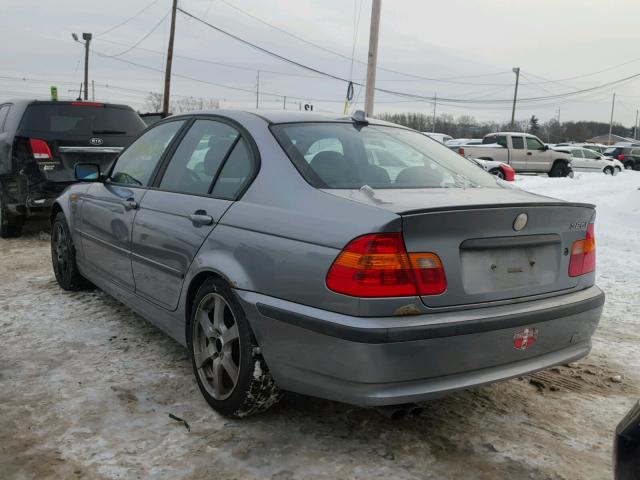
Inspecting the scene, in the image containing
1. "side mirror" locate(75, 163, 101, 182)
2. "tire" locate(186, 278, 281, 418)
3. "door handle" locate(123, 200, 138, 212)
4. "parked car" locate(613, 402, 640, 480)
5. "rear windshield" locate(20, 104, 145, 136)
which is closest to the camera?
"parked car" locate(613, 402, 640, 480)

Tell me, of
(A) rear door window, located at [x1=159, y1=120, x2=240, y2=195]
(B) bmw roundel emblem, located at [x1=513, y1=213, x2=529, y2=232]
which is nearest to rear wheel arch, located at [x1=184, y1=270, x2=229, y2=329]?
(A) rear door window, located at [x1=159, y1=120, x2=240, y2=195]

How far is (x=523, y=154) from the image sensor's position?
22.0m

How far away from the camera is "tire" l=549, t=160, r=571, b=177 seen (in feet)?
74.0

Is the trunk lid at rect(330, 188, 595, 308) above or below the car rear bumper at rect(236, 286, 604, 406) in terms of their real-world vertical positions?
above

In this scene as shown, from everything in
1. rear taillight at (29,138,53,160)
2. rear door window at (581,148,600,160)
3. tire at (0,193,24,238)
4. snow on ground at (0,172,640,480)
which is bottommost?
snow on ground at (0,172,640,480)

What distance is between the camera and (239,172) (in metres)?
3.04

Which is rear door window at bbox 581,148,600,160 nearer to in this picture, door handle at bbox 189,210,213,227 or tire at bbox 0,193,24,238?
tire at bbox 0,193,24,238

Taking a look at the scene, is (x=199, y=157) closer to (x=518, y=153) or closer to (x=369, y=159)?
(x=369, y=159)

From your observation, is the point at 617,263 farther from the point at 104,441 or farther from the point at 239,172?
the point at 104,441

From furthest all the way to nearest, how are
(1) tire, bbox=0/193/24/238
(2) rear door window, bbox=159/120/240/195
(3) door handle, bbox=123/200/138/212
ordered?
(1) tire, bbox=0/193/24/238
(3) door handle, bbox=123/200/138/212
(2) rear door window, bbox=159/120/240/195

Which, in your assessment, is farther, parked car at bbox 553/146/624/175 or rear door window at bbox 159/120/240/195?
parked car at bbox 553/146/624/175

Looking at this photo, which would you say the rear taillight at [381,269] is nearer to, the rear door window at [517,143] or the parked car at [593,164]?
the rear door window at [517,143]

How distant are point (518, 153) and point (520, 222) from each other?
2067cm

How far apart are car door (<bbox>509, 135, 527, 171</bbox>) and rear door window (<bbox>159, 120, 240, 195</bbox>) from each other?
19.8m
